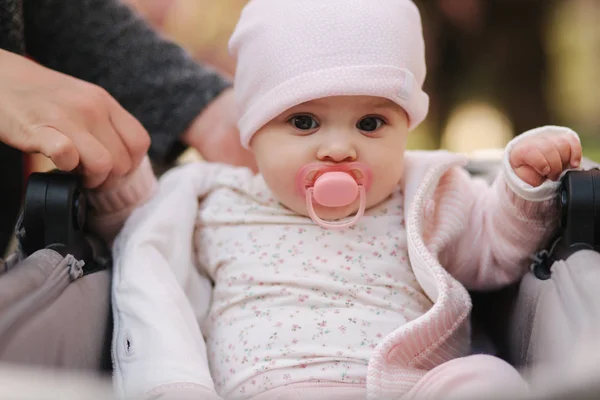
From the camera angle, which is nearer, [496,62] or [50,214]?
[50,214]

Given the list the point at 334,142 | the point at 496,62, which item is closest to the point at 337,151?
the point at 334,142

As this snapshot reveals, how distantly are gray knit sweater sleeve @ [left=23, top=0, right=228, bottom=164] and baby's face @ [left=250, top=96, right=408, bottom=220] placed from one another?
0.30m

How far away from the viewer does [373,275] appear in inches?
27.7

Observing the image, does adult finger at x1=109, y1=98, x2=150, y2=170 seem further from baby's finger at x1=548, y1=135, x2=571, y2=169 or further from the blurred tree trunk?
the blurred tree trunk

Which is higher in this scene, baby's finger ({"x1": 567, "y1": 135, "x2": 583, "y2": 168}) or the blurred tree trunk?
baby's finger ({"x1": 567, "y1": 135, "x2": 583, "y2": 168})

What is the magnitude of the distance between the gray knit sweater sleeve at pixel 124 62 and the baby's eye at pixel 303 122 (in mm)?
325

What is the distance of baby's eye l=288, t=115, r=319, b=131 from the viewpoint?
2.30 feet

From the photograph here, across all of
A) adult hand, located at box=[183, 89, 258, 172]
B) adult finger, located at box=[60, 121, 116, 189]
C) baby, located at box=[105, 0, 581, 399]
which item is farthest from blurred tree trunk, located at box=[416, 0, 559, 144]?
adult finger, located at box=[60, 121, 116, 189]

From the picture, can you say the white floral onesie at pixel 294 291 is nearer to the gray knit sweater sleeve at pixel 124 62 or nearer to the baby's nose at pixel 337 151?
the baby's nose at pixel 337 151

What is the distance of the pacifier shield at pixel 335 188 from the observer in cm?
67

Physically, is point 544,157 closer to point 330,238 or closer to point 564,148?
point 564,148

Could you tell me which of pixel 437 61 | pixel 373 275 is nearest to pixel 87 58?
pixel 373 275

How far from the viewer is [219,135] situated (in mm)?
967

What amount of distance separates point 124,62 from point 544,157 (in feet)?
2.10
